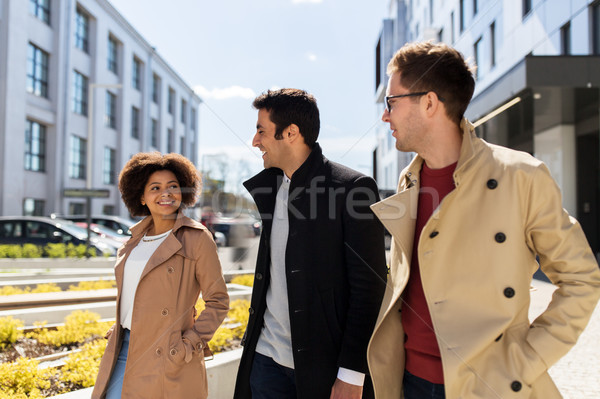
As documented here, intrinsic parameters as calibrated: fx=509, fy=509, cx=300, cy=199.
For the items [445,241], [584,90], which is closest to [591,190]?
[584,90]

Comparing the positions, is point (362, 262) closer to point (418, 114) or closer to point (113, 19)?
point (418, 114)

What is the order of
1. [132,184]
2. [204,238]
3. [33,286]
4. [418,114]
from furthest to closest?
1. [33,286]
2. [132,184]
3. [204,238]
4. [418,114]

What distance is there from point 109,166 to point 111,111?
164 inches

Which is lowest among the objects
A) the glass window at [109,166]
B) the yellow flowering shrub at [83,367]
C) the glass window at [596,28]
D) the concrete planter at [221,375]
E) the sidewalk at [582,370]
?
the sidewalk at [582,370]

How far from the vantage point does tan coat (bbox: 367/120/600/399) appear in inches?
65.9

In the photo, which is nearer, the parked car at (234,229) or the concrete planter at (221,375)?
the concrete planter at (221,375)

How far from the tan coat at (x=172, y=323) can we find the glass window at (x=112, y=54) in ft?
120

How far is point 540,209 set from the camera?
1732 mm

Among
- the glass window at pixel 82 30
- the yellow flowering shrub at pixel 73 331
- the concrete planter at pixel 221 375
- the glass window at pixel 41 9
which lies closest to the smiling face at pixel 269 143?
the concrete planter at pixel 221 375

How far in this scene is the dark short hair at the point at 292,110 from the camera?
2.65 m

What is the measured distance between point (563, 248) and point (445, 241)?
38 centimetres

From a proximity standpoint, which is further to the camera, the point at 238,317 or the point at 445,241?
the point at 238,317

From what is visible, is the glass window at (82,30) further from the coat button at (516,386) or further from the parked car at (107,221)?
the coat button at (516,386)

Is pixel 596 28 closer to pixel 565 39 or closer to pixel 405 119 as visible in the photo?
pixel 565 39
